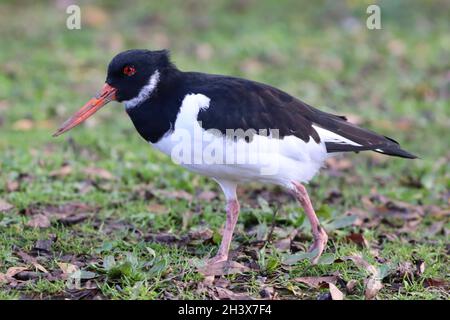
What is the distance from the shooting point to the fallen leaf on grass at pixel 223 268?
503 cm

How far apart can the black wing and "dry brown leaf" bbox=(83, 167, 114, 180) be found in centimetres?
217

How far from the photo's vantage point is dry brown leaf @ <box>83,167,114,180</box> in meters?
7.34

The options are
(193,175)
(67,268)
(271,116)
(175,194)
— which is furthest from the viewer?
(193,175)

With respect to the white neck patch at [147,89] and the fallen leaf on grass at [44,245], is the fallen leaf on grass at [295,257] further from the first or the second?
the fallen leaf on grass at [44,245]

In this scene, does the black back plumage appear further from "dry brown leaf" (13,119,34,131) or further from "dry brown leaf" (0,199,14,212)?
"dry brown leaf" (13,119,34,131)

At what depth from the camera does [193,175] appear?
753cm

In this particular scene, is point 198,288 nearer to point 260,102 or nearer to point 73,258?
point 73,258

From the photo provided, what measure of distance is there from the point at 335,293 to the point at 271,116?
134 centimetres

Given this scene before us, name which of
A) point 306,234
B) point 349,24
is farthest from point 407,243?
point 349,24

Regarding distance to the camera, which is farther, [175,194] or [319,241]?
[175,194]

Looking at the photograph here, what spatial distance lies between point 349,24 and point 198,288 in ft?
29.2

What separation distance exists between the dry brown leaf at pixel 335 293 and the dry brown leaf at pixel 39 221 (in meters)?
2.35

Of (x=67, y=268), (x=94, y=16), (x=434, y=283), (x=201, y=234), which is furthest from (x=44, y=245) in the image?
(x=94, y=16)

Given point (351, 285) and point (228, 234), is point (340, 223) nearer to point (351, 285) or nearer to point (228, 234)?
point (228, 234)
